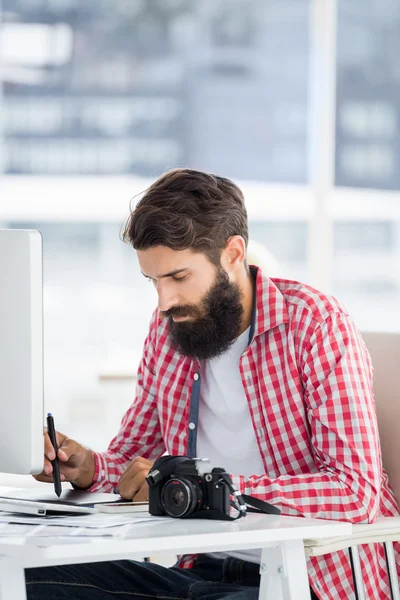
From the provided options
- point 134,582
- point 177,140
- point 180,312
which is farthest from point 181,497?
point 177,140

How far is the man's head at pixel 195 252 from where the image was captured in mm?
1706

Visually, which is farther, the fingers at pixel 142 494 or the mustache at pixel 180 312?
the mustache at pixel 180 312

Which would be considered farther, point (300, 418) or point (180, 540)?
point (300, 418)

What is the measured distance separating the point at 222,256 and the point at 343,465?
0.49 meters

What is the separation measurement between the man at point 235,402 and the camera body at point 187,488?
15 centimetres

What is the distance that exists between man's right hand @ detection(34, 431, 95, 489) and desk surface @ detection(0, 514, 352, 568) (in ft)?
1.33

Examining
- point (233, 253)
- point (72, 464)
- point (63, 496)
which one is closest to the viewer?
point (63, 496)

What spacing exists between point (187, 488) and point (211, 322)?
51cm

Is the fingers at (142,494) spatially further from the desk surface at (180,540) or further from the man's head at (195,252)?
the man's head at (195,252)

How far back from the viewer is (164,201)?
1743mm

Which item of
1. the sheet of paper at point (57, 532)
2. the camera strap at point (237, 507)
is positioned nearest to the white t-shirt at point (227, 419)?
the camera strap at point (237, 507)

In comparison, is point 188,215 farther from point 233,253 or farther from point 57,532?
point 57,532

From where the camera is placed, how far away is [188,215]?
68.4 inches

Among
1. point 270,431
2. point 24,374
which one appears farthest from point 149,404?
point 24,374
